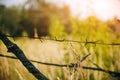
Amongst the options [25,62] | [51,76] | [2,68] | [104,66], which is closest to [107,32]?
[104,66]

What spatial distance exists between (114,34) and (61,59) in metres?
0.88

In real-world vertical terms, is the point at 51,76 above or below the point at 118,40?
below

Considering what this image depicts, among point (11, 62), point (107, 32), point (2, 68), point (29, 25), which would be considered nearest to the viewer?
point (2, 68)

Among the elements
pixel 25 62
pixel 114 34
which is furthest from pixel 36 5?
pixel 25 62

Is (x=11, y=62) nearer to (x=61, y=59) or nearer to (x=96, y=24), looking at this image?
(x=61, y=59)

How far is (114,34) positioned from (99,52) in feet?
2.15

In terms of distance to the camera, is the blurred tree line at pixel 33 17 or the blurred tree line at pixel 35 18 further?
the blurred tree line at pixel 33 17

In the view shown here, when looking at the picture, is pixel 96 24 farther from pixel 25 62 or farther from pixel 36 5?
pixel 36 5

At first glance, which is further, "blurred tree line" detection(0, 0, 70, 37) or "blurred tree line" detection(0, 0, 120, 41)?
"blurred tree line" detection(0, 0, 70, 37)

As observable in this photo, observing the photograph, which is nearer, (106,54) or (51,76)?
(51,76)

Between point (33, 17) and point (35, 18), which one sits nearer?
point (35, 18)

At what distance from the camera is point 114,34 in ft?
16.0

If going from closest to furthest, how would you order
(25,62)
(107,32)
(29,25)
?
(25,62) < (107,32) < (29,25)

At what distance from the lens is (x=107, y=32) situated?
183 inches
